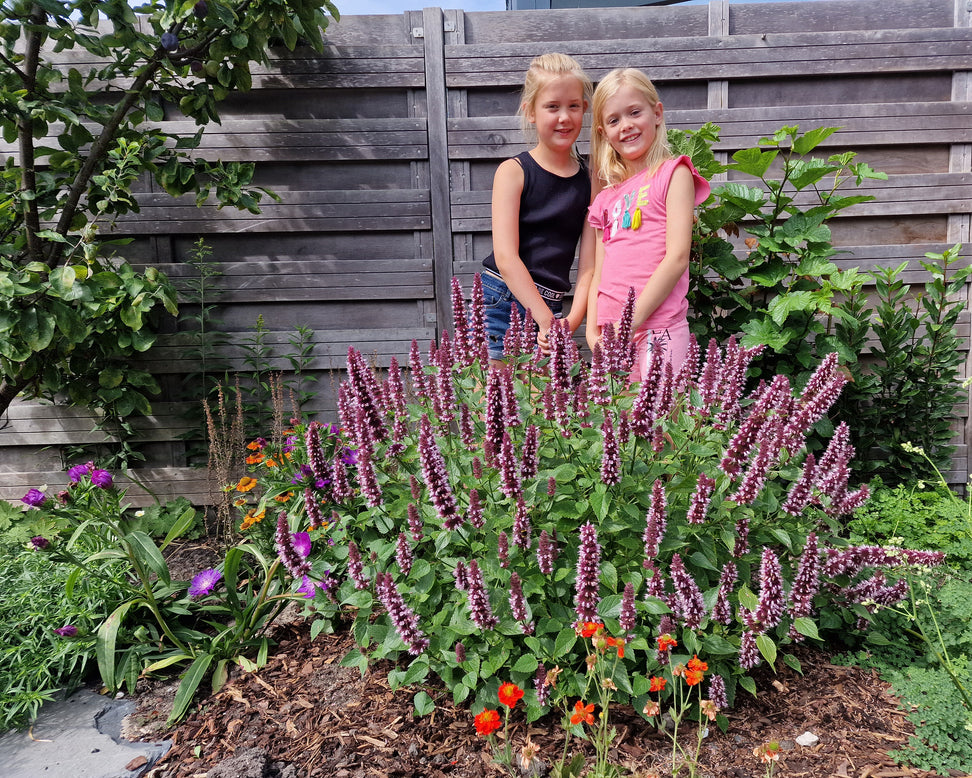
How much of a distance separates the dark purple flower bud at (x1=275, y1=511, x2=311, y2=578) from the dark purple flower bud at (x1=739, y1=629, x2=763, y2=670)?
133 cm

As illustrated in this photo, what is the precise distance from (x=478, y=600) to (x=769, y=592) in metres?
0.82

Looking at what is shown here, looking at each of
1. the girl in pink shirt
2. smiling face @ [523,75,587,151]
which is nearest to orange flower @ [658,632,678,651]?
the girl in pink shirt

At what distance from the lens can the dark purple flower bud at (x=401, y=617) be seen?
65.9 inches

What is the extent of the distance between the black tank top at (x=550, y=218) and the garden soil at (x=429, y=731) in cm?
198

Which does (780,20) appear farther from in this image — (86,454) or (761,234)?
(86,454)

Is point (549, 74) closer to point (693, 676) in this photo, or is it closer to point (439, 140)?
point (439, 140)

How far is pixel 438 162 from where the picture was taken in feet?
11.8

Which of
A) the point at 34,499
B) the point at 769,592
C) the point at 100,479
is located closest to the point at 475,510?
the point at 769,592

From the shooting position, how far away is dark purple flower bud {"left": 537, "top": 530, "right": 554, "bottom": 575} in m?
1.55

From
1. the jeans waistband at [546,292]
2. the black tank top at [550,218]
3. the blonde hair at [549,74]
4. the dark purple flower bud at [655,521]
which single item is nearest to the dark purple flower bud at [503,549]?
the dark purple flower bud at [655,521]

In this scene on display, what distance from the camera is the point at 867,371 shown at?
368cm

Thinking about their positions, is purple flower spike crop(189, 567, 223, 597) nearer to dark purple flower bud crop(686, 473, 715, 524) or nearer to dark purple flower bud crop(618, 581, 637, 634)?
dark purple flower bud crop(618, 581, 637, 634)

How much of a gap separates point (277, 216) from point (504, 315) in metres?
1.66

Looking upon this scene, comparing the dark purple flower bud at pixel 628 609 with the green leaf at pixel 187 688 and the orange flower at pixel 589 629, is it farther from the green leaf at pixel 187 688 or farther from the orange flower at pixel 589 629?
the green leaf at pixel 187 688
